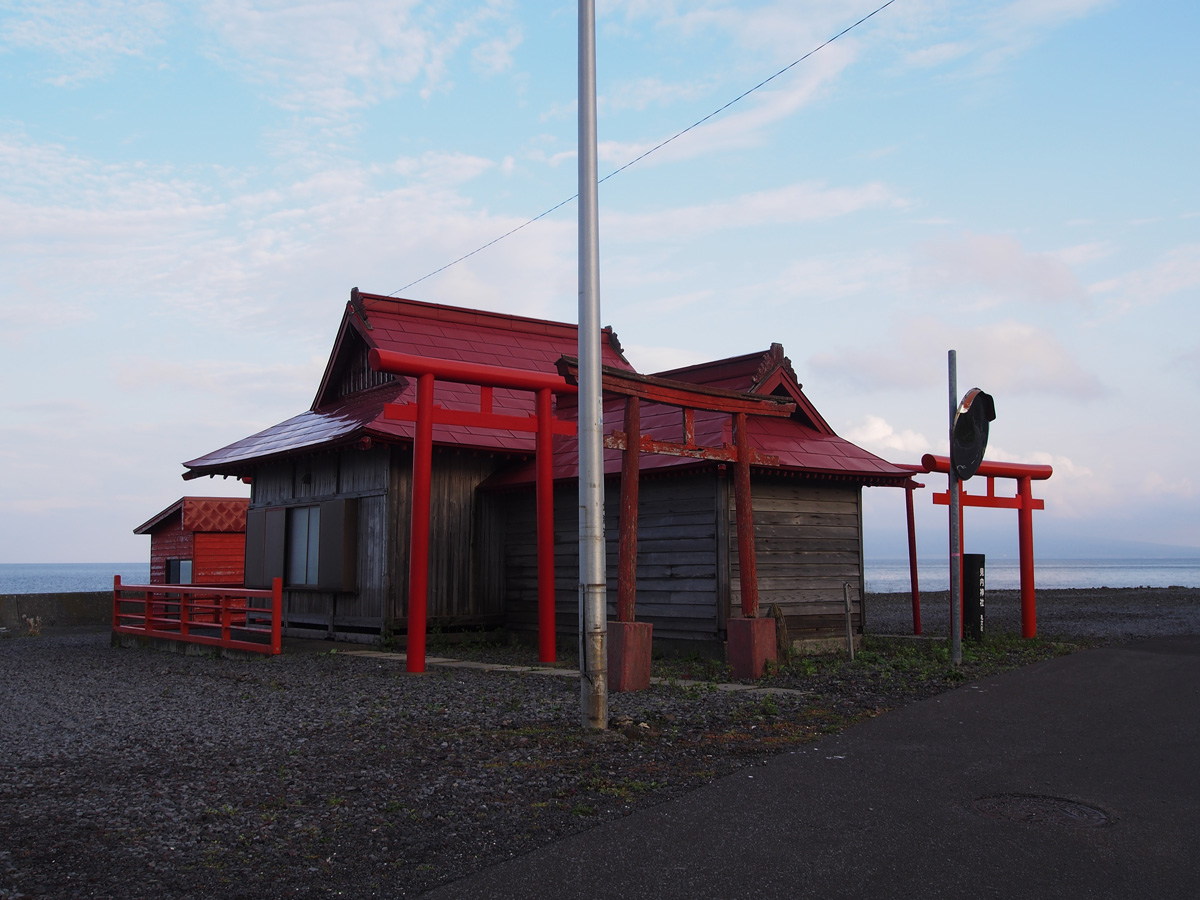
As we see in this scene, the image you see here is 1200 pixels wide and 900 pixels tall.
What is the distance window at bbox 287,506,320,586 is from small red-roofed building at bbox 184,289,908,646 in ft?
0.13

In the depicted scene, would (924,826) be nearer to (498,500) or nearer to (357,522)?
(498,500)

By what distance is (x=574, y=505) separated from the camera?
15.6 meters

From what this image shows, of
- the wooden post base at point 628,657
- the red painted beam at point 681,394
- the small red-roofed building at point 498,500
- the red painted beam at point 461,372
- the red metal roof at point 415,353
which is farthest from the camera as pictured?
the red metal roof at point 415,353

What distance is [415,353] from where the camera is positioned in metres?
17.5

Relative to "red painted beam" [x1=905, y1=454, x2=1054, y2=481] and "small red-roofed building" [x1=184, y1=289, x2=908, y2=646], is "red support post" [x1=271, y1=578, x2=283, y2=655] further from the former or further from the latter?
"red painted beam" [x1=905, y1=454, x2=1054, y2=481]

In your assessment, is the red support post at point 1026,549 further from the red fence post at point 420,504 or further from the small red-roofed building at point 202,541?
the small red-roofed building at point 202,541

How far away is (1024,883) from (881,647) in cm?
1086

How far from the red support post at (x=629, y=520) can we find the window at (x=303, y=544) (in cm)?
820

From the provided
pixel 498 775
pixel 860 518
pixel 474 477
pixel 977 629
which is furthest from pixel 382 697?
pixel 977 629

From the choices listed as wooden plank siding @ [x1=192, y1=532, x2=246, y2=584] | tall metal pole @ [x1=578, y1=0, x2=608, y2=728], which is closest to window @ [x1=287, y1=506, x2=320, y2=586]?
wooden plank siding @ [x1=192, y1=532, x2=246, y2=584]

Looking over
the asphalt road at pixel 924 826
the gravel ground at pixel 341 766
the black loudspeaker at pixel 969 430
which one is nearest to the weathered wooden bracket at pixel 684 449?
the black loudspeaker at pixel 969 430

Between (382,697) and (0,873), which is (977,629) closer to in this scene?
(382,697)

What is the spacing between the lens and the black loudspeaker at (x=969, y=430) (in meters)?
10.9

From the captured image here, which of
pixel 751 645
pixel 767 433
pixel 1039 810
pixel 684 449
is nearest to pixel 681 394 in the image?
pixel 684 449
